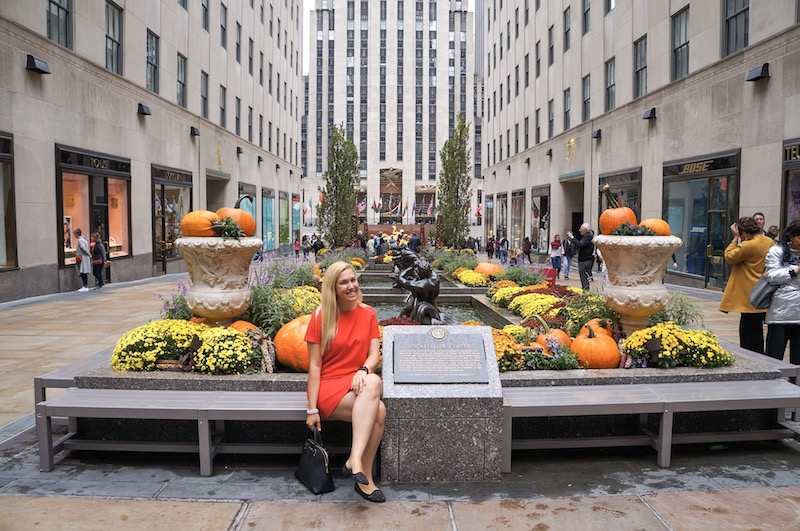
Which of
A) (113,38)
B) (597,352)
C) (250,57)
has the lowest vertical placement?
(597,352)

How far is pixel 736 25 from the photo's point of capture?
57.0ft

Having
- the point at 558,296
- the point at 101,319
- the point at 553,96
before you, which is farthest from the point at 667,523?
the point at 553,96

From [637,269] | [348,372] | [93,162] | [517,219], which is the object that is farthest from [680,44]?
[517,219]

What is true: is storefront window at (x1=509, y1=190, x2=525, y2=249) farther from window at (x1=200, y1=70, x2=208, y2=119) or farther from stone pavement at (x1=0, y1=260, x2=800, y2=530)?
stone pavement at (x1=0, y1=260, x2=800, y2=530)

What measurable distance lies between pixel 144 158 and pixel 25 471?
1980cm

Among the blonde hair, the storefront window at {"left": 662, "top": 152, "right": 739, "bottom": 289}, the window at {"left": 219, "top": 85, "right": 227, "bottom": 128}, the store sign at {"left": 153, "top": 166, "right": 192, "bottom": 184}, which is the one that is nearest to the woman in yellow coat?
the blonde hair

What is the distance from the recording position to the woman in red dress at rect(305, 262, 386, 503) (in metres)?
4.64

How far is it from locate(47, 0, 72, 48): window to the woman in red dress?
16328mm

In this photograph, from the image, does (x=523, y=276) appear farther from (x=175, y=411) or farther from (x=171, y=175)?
(x=171, y=175)

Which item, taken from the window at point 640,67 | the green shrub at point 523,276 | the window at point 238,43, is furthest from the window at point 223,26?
the green shrub at point 523,276

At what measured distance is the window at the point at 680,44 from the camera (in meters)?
20.0

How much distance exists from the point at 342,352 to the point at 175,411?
1.43 meters

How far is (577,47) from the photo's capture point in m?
30.0

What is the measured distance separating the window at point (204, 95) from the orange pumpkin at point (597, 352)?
26843mm
